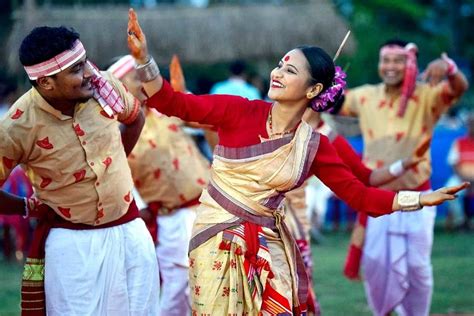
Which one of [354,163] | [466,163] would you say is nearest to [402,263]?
[354,163]

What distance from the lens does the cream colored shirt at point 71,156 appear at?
203 inches

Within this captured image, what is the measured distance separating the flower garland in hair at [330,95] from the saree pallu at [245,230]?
0.16 meters

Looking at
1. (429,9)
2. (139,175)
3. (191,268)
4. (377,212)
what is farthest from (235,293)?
(429,9)

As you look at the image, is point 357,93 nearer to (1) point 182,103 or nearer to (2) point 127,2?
(1) point 182,103

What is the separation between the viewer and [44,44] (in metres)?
5.16

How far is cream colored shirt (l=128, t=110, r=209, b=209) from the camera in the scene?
7.40m

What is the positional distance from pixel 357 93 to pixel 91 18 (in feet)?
38.0

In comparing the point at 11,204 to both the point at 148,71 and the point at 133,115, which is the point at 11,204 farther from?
the point at 148,71

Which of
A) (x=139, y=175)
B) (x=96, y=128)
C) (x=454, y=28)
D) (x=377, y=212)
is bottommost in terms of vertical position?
(x=454, y=28)

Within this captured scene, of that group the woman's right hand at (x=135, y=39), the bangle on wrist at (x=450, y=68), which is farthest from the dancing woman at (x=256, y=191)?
the bangle on wrist at (x=450, y=68)

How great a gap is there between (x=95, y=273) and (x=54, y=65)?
104cm

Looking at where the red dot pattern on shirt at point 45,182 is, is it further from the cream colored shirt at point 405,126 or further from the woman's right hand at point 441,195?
A: the cream colored shirt at point 405,126

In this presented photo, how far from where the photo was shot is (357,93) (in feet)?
27.7

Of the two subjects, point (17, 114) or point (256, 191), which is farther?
point (256, 191)
